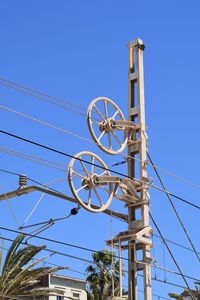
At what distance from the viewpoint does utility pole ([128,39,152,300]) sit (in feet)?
63.4

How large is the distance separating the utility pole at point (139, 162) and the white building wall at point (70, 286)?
88.0 feet

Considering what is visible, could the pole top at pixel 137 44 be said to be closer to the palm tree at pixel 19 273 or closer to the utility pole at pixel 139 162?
the utility pole at pixel 139 162

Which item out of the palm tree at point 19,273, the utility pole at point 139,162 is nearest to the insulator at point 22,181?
the utility pole at point 139,162

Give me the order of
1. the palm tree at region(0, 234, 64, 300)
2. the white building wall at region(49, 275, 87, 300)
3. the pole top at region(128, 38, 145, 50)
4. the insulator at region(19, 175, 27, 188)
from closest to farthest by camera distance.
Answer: the insulator at region(19, 175, 27, 188)
the pole top at region(128, 38, 145, 50)
the palm tree at region(0, 234, 64, 300)
the white building wall at region(49, 275, 87, 300)

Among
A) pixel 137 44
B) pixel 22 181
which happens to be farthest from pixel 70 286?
pixel 22 181

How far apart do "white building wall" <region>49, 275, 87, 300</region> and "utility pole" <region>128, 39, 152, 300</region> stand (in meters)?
26.8

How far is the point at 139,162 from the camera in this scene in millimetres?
20469

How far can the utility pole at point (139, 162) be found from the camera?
1931 cm

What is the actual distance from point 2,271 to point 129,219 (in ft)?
45.4

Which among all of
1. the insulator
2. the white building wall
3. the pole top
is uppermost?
the white building wall

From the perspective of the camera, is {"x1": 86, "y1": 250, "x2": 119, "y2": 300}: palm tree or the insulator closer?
the insulator

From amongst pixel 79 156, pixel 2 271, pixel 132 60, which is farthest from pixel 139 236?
pixel 2 271

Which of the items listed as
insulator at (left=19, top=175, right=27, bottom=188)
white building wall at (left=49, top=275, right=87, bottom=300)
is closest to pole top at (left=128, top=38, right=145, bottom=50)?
insulator at (left=19, top=175, right=27, bottom=188)

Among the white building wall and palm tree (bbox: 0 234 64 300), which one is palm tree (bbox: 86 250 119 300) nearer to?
the white building wall
